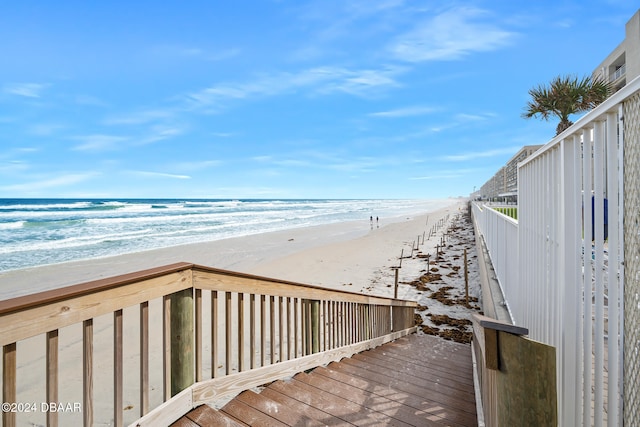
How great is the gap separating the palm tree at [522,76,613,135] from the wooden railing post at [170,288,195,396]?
11.5 m

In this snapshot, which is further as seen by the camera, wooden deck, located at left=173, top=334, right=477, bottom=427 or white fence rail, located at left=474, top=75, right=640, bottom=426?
wooden deck, located at left=173, top=334, right=477, bottom=427

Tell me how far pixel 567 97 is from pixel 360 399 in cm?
1138

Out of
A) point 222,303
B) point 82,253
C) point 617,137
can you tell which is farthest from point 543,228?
point 82,253

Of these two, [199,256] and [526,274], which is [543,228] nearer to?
[526,274]

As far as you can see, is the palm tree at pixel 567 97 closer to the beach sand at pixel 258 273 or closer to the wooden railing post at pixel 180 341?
the beach sand at pixel 258 273

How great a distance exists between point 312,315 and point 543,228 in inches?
92.4

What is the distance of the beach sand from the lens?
5535 mm

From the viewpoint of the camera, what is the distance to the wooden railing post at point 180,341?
2.02m

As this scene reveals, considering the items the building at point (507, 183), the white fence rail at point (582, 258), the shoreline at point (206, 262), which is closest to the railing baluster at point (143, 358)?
the white fence rail at point (582, 258)

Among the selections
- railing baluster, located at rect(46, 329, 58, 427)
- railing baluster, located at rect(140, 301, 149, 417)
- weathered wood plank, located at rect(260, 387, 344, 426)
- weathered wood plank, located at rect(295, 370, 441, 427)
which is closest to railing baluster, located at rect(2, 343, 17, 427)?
railing baluster, located at rect(46, 329, 58, 427)

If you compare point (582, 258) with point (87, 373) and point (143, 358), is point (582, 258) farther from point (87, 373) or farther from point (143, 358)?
point (87, 373)

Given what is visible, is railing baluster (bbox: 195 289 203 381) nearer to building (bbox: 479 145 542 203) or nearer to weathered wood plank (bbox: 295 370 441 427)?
weathered wood plank (bbox: 295 370 441 427)

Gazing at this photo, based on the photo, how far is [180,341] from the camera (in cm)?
201

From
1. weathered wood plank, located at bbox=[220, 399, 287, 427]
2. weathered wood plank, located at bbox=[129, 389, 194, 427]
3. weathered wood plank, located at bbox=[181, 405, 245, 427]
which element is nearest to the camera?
weathered wood plank, located at bbox=[129, 389, 194, 427]
